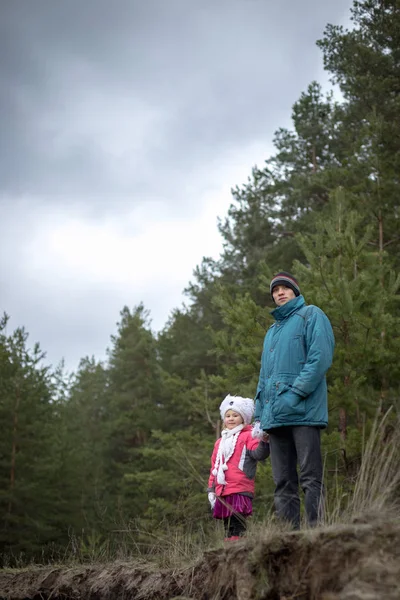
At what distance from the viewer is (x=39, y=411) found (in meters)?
25.1

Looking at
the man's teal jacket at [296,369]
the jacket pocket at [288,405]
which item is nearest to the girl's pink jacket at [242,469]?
the man's teal jacket at [296,369]

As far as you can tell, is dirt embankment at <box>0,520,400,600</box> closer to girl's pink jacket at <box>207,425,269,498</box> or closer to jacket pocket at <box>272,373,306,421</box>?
girl's pink jacket at <box>207,425,269,498</box>

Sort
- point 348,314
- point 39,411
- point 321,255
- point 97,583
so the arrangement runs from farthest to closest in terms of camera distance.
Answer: point 39,411, point 321,255, point 348,314, point 97,583

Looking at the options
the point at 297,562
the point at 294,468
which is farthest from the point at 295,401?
the point at 297,562

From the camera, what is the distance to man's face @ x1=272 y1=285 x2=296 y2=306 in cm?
556

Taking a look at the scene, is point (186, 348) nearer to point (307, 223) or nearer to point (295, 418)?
point (307, 223)

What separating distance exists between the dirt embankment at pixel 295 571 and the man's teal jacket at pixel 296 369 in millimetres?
1183

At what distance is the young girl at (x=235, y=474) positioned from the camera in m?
5.84

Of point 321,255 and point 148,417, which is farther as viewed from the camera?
point 148,417

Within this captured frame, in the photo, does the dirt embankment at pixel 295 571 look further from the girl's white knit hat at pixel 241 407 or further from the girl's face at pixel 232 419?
the girl's white knit hat at pixel 241 407

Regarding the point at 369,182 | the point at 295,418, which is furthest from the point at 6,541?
the point at 295,418

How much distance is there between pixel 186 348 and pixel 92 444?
9513 mm

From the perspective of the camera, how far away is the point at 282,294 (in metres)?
5.57

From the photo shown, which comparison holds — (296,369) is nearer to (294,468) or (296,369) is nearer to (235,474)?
(294,468)
